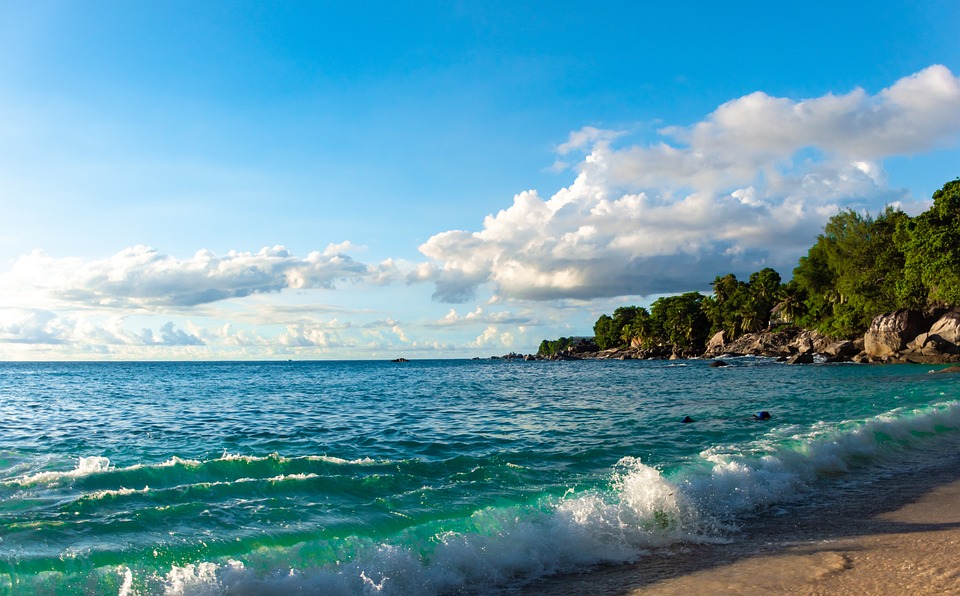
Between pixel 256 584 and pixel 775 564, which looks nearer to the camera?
pixel 256 584

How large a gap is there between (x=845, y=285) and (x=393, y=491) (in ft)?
263

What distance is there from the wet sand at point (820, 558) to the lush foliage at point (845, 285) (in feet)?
181

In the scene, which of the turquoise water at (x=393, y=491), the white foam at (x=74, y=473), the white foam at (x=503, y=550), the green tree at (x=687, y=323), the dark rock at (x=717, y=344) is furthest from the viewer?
the green tree at (x=687, y=323)

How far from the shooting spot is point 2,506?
11539 mm

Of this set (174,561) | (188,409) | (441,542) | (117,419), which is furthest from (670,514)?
(188,409)

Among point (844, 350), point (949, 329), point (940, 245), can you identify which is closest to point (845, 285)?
point (844, 350)

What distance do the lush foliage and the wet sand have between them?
2173 inches

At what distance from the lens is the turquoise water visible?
28.8ft

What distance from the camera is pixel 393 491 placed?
12914 millimetres

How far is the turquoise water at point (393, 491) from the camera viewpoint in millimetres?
8773

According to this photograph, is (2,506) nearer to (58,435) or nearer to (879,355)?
(58,435)

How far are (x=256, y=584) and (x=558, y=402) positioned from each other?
91.3 feet

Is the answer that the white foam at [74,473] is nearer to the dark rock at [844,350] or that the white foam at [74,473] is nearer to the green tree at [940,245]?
the green tree at [940,245]

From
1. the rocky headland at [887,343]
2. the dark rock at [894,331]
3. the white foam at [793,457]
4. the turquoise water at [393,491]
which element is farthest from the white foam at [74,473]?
the dark rock at [894,331]
